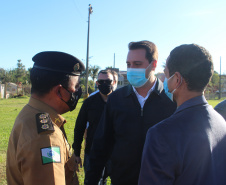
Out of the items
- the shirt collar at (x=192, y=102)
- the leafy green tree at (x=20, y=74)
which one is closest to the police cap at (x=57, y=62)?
the shirt collar at (x=192, y=102)

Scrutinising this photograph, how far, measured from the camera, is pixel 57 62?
1.57 meters

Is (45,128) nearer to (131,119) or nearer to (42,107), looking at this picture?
(42,107)

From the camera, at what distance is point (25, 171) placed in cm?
115

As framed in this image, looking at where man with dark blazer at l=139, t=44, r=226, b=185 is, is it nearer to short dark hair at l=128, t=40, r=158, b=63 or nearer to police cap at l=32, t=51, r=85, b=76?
police cap at l=32, t=51, r=85, b=76

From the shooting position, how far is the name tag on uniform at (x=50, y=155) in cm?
115

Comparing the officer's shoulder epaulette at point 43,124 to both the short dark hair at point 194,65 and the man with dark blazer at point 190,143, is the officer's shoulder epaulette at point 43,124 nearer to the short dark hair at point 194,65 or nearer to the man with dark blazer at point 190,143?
the man with dark blazer at point 190,143

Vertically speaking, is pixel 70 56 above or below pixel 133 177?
above

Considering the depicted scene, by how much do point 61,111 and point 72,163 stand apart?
1.40 feet

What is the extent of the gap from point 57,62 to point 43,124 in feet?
1.71

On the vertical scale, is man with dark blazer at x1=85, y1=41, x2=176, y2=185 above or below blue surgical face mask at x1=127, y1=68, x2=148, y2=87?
below

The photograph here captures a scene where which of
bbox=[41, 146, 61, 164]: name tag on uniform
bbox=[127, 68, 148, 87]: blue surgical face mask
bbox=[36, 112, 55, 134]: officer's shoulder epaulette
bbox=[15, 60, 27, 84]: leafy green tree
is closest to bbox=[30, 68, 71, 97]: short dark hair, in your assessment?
bbox=[36, 112, 55, 134]: officer's shoulder epaulette

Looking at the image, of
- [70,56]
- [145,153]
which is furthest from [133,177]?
[70,56]

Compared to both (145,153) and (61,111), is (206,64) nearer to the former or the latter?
(145,153)

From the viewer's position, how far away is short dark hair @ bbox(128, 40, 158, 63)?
238 centimetres
